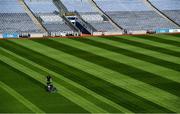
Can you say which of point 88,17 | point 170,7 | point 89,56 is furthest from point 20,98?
point 170,7

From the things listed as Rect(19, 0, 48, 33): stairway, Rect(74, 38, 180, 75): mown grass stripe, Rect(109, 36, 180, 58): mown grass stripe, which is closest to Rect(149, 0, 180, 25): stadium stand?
Rect(109, 36, 180, 58): mown grass stripe

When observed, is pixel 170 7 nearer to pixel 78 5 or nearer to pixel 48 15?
pixel 78 5

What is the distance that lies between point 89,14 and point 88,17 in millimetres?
1421

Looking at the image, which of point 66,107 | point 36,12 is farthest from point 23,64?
point 36,12

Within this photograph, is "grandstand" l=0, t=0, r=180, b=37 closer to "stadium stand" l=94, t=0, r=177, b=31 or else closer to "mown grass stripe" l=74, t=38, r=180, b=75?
"stadium stand" l=94, t=0, r=177, b=31

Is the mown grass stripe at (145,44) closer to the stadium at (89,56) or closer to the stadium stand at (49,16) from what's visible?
the stadium at (89,56)

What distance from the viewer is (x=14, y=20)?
243 ft

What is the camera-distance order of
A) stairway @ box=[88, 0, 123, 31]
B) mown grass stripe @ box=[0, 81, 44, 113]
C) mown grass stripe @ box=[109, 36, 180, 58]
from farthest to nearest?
stairway @ box=[88, 0, 123, 31] → mown grass stripe @ box=[109, 36, 180, 58] → mown grass stripe @ box=[0, 81, 44, 113]

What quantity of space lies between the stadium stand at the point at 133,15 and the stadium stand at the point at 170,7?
1.91m

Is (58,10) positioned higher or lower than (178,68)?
higher

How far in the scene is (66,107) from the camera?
99.2 ft

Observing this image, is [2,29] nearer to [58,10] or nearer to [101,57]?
[58,10]

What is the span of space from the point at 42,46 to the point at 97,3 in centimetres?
3057

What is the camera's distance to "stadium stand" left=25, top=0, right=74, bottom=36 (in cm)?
7044
